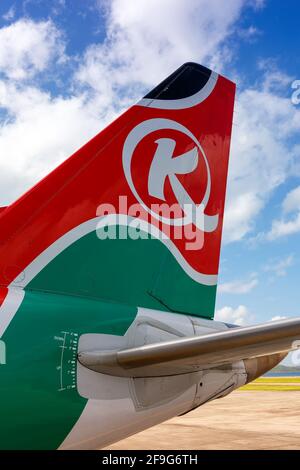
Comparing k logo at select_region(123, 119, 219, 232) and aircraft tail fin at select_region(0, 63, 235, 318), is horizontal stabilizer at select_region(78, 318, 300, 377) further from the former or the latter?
k logo at select_region(123, 119, 219, 232)

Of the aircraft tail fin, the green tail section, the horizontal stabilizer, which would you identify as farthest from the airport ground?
the horizontal stabilizer

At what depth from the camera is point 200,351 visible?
154 inches

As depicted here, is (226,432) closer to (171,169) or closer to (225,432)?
(225,432)

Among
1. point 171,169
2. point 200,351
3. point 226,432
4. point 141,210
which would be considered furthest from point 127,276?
point 226,432

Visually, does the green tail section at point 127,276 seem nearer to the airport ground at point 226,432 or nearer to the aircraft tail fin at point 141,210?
the aircraft tail fin at point 141,210

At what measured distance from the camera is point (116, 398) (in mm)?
4609

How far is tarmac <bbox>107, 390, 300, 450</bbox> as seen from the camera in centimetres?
1126

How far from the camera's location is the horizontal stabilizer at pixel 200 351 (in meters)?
3.65

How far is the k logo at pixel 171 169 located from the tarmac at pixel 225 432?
6499 millimetres

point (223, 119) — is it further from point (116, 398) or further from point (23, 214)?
point (116, 398)

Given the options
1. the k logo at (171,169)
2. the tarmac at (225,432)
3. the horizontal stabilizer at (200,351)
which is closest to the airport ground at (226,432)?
the tarmac at (225,432)

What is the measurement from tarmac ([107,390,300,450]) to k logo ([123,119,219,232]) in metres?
6.50

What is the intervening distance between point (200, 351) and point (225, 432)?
10.6 metres

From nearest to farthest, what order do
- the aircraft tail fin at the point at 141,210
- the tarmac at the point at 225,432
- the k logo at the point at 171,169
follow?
the aircraft tail fin at the point at 141,210 → the k logo at the point at 171,169 → the tarmac at the point at 225,432
